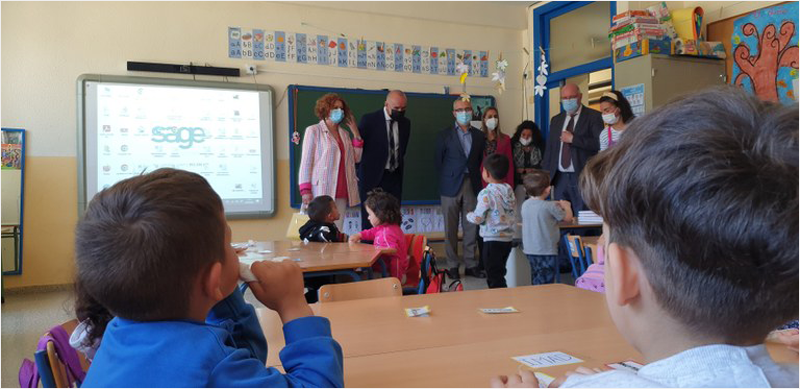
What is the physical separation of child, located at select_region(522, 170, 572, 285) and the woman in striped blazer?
170 cm

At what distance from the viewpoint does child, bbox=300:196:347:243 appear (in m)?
3.99

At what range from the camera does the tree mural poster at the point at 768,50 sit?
495 centimetres

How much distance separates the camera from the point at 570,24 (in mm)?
6879

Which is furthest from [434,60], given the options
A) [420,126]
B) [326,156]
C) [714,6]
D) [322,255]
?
[322,255]

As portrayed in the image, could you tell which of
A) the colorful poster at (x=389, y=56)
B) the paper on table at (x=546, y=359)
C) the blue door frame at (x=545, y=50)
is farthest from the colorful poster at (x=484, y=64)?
the paper on table at (x=546, y=359)

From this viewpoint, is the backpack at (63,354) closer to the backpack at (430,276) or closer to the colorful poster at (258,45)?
the backpack at (430,276)

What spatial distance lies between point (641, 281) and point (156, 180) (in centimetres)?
68

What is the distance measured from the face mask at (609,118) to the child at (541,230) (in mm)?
1109

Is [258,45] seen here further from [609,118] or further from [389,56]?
[609,118]

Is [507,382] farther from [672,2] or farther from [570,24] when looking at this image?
[570,24]

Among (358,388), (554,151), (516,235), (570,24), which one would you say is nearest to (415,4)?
(570,24)

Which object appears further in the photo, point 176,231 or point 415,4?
point 415,4

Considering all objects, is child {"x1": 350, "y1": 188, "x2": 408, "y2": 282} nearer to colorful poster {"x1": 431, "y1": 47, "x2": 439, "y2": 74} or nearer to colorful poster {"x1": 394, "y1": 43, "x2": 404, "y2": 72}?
colorful poster {"x1": 394, "y1": 43, "x2": 404, "y2": 72}

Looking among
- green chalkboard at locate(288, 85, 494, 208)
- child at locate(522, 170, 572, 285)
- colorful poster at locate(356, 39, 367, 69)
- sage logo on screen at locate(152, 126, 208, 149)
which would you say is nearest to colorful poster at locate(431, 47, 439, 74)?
green chalkboard at locate(288, 85, 494, 208)
